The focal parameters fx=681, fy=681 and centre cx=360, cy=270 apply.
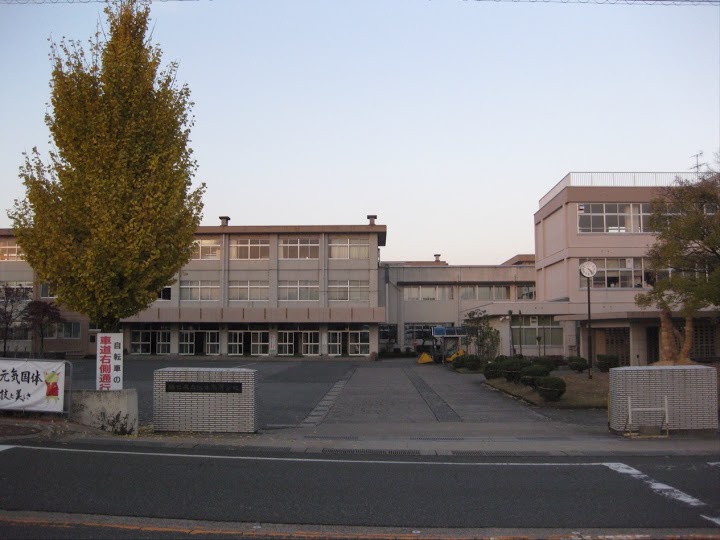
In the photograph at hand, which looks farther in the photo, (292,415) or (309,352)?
(309,352)

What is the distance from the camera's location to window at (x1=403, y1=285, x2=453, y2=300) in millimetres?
68188

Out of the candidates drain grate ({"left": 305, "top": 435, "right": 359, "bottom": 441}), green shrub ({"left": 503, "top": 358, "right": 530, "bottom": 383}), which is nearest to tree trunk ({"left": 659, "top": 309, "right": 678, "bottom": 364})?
green shrub ({"left": 503, "top": 358, "right": 530, "bottom": 383})

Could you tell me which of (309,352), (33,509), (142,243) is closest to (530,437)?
(142,243)

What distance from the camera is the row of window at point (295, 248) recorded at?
200 ft

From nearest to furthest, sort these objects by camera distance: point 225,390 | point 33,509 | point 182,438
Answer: point 33,509 → point 182,438 → point 225,390

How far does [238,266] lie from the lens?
60.9 metres

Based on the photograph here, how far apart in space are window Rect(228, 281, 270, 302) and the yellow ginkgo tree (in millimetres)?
46434

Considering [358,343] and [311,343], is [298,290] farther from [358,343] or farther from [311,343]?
[358,343]

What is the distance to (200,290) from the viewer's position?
6122cm

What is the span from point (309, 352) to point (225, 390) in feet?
154

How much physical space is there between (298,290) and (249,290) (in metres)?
4.39

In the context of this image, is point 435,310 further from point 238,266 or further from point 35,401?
point 35,401


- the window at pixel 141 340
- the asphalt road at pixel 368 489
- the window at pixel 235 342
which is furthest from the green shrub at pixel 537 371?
the window at pixel 141 340

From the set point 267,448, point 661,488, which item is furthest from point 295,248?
point 661,488
